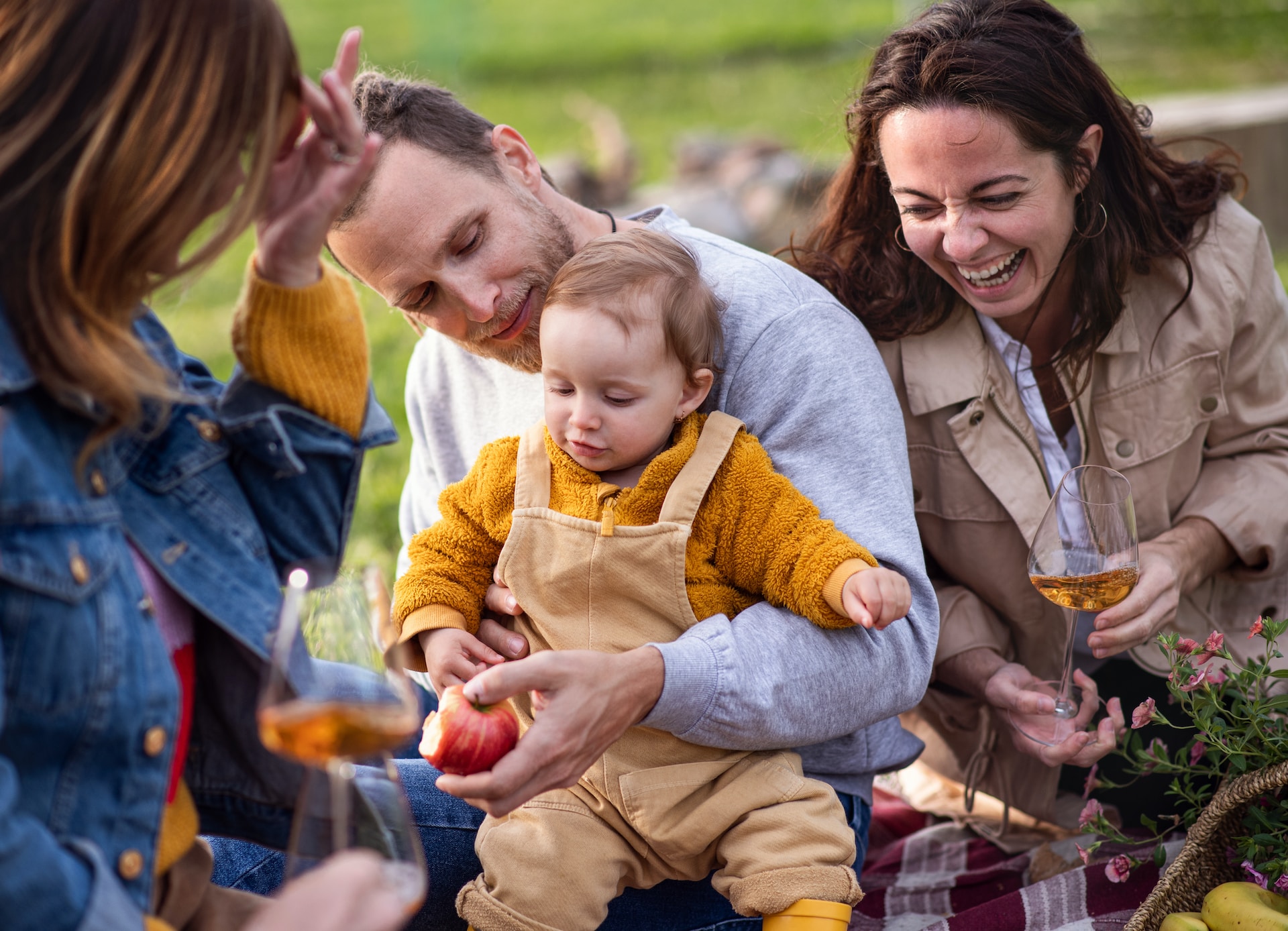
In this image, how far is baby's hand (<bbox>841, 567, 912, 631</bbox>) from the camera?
2342 mm

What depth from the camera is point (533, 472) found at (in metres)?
2.62

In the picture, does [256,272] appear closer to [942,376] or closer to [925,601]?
[925,601]

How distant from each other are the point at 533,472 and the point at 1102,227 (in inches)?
59.0

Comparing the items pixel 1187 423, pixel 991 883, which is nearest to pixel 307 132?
pixel 1187 423

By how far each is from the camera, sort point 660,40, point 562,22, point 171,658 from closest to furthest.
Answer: point 171,658
point 660,40
point 562,22

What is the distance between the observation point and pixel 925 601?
2.67m

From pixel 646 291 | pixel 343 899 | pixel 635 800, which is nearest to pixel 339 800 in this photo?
pixel 343 899

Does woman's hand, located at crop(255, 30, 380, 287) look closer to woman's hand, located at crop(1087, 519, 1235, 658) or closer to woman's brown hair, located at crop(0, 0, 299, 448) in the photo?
woman's brown hair, located at crop(0, 0, 299, 448)

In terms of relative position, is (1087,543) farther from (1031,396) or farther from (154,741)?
(154,741)

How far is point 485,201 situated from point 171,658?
1.33 metres

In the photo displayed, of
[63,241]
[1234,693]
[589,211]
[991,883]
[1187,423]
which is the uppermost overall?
[63,241]

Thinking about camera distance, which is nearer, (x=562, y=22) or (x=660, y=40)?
(x=660, y=40)

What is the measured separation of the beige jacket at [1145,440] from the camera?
3186 millimetres

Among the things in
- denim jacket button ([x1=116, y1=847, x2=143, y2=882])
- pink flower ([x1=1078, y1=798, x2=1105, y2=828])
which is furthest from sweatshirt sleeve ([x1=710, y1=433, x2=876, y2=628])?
denim jacket button ([x1=116, y1=847, x2=143, y2=882])
